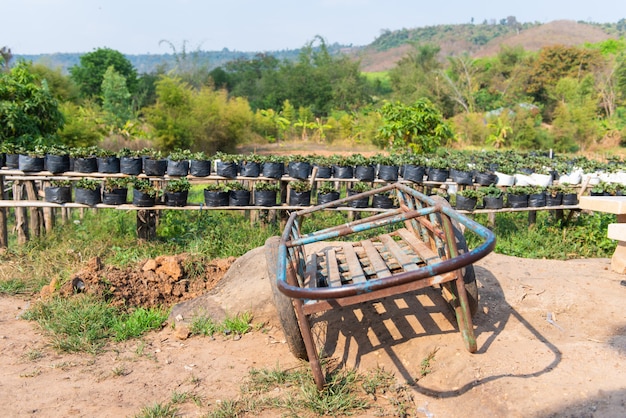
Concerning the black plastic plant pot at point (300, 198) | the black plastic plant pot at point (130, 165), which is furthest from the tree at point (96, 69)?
the black plastic plant pot at point (300, 198)

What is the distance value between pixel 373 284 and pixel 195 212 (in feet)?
18.3

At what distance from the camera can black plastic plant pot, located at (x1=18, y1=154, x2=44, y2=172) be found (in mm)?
6746

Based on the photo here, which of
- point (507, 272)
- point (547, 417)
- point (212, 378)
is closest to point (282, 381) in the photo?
point (212, 378)

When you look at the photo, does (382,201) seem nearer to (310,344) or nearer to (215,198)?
(215,198)

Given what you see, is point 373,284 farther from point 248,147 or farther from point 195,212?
point 248,147

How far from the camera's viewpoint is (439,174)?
7809mm

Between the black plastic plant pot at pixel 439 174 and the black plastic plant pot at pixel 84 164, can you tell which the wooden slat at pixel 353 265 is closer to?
the black plastic plant pot at pixel 439 174

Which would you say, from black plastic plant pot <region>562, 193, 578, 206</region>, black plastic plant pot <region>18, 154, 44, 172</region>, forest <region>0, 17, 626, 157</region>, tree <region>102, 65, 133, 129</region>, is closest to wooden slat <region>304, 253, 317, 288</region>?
black plastic plant pot <region>18, 154, 44, 172</region>

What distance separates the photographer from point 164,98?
20000mm

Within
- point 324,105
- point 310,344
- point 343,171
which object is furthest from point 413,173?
point 324,105

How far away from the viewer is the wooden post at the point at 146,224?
21.6 ft

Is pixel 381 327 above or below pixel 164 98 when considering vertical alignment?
below

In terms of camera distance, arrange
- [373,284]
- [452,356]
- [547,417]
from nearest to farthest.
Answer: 1. [373,284]
2. [547,417]
3. [452,356]

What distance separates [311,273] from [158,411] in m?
1.37
